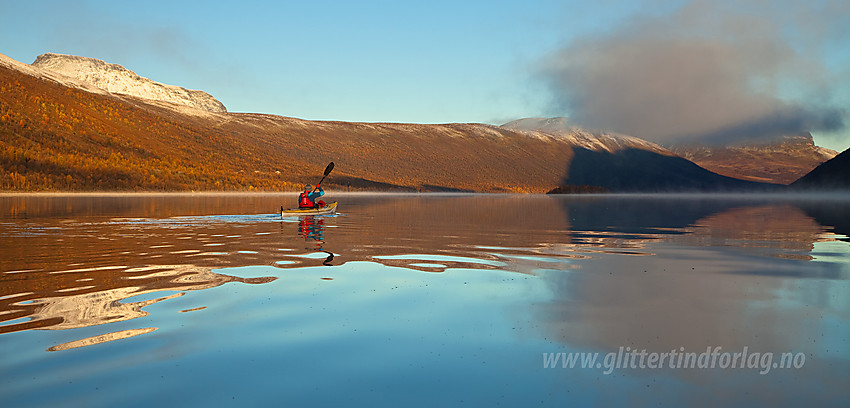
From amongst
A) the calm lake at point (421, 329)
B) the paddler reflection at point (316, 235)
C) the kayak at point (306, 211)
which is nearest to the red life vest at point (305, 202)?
the kayak at point (306, 211)

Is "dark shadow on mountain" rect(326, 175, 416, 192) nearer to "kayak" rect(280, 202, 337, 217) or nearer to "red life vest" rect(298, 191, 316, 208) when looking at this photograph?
"kayak" rect(280, 202, 337, 217)

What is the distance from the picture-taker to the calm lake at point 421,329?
6750 mm

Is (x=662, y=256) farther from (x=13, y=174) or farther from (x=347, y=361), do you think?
(x=13, y=174)

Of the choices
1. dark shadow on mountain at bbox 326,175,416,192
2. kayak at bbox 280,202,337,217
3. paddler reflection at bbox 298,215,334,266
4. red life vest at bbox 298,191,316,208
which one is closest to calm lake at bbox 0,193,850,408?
paddler reflection at bbox 298,215,334,266

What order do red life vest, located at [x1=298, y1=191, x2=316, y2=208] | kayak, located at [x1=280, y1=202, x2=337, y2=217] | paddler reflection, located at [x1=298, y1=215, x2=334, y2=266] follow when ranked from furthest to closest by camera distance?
red life vest, located at [x1=298, y1=191, x2=316, y2=208]
kayak, located at [x1=280, y1=202, x2=337, y2=217]
paddler reflection, located at [x1=298, y1=215, x2=334, y2=266]

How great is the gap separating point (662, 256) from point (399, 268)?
8.76 metres

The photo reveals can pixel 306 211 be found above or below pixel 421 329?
above

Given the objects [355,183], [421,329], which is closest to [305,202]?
[421,329]

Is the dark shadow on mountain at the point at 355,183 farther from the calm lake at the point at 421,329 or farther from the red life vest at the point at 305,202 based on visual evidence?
the calm lake at the point at 421,329

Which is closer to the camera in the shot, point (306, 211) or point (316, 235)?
point (316, 235)

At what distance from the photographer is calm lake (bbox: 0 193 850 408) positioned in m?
6.75

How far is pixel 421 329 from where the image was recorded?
9.34m

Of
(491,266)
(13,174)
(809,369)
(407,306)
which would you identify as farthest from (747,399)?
(13,174)

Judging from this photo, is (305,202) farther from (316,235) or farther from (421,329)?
(421,329)
